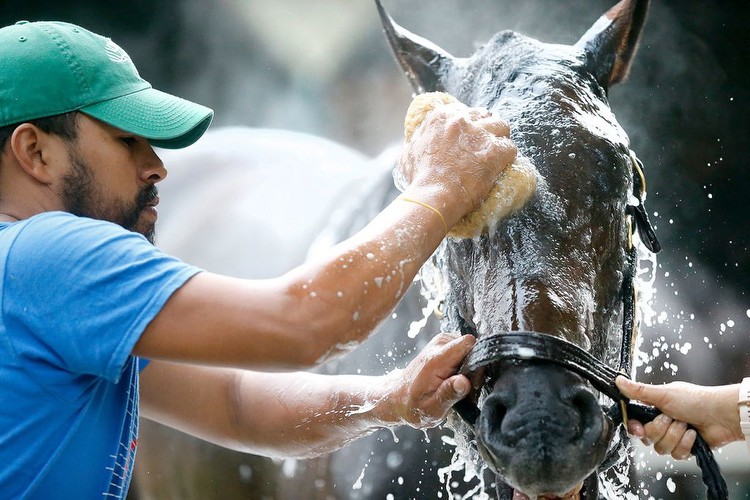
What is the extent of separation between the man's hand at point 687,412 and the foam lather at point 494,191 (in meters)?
0.34

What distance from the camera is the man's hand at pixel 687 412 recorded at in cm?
→ 129

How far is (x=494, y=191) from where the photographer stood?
4.42 ft

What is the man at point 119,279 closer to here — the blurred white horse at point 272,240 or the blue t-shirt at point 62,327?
the blue t-shirt at point 62,327

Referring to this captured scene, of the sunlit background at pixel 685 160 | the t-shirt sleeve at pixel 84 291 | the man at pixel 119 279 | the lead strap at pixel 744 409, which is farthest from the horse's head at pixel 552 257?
the sunlit background at pixel 685 160

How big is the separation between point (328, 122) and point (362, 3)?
846 mm

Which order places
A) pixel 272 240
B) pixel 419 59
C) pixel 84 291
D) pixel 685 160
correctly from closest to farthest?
pixel 84 291, pixel 419 59, pixel 272 240, pixel 685 160

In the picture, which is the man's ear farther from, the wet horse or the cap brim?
the wet horse

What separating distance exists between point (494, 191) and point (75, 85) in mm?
706

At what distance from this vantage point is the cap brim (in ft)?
4.19

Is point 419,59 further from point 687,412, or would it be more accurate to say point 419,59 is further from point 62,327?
point 62,327

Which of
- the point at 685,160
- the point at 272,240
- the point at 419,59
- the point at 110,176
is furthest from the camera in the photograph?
the point at 685,160

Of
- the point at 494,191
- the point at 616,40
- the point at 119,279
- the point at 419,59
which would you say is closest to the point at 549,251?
the point at 494,191

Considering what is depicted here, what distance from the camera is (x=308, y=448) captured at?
5.59ft

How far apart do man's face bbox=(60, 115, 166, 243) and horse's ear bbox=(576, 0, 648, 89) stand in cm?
106
